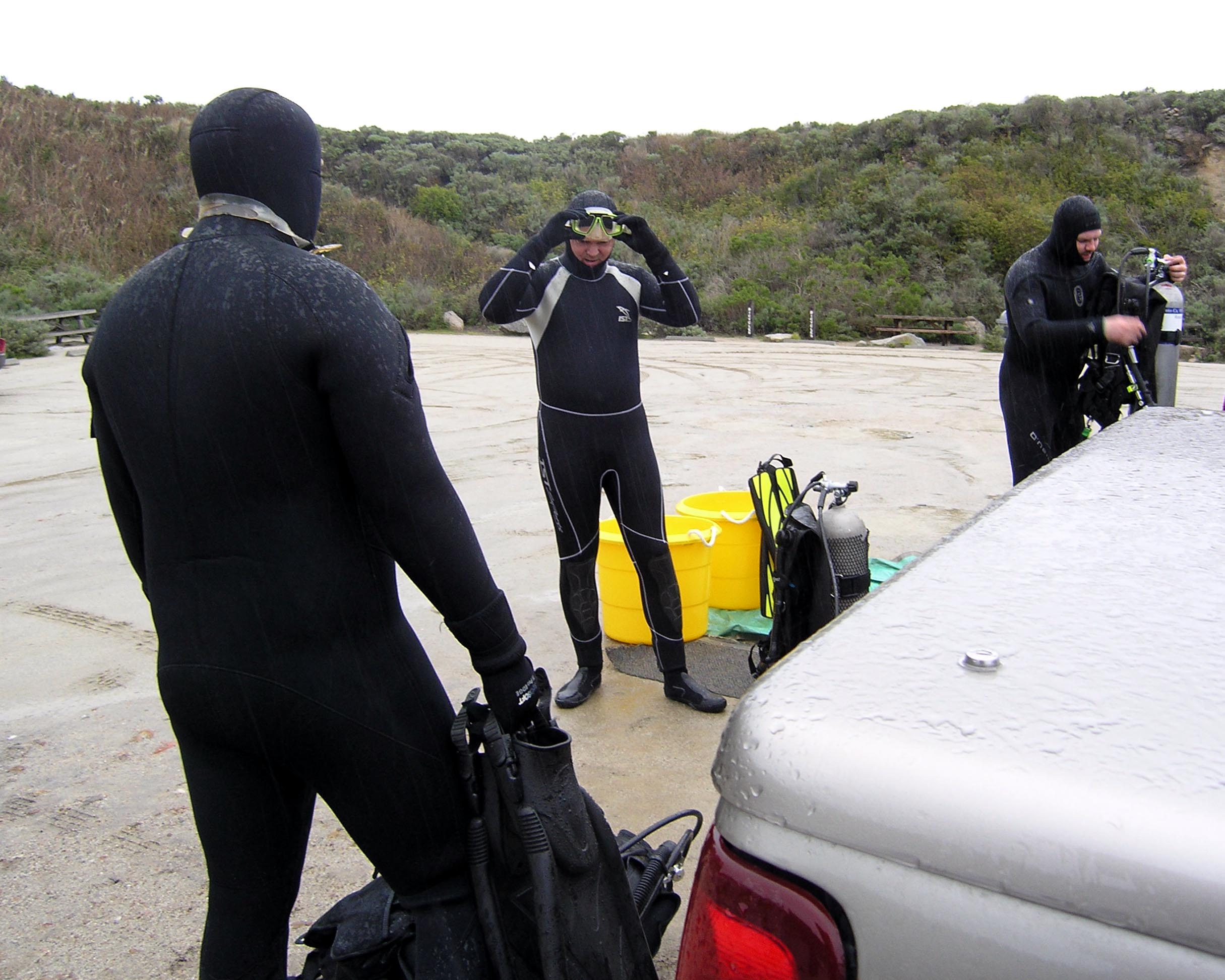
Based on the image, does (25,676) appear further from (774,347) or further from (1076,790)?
(774,347)

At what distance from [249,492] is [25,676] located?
341cm

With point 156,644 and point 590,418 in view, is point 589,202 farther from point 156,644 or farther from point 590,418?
point 156,644

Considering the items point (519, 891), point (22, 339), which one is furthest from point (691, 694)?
point (22, 339)

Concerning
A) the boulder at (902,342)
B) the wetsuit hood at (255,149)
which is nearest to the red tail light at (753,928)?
the wetsuit hood at (255,149)

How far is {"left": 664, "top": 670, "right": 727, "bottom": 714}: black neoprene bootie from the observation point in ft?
12.3

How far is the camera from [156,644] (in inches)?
186

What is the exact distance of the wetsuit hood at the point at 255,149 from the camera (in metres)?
1.61

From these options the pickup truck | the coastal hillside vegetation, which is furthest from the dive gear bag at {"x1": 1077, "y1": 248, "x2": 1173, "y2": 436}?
the coastal hillside vegetation

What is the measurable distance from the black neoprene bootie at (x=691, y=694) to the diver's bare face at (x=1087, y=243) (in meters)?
2.67

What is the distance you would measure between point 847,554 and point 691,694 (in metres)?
0.81

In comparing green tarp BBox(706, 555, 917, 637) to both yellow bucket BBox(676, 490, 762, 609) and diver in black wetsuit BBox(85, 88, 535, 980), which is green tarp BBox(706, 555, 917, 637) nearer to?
yellow bucket BBox(676, 490, 762, 609)

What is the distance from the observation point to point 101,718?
3807 millimetres

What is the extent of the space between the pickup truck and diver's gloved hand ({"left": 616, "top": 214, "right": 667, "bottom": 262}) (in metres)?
2.88

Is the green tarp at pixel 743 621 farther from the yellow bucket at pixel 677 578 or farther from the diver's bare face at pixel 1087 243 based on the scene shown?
the diver's bare face at pixel 1087 243
